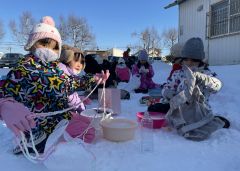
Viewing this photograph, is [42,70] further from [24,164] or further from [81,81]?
[24,164]

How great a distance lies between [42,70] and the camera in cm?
248

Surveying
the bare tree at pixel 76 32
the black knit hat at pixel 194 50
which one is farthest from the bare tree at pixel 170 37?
the black knit hat at pixel 194 50

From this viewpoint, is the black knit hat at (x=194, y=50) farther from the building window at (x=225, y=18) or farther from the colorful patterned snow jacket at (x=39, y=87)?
the building window at (x=225, y=18)

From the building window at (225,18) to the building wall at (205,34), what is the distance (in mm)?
237

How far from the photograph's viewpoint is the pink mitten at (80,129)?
8.86 feet

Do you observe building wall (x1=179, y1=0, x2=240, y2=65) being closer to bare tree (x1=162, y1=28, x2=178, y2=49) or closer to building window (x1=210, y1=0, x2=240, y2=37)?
building window (x1=210, y1=0, x2=240, y2=37)

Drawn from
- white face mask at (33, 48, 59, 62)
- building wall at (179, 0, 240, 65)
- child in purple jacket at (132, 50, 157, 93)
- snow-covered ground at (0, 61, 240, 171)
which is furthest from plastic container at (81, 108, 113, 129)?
building wall at (179, 0, 240, 65)

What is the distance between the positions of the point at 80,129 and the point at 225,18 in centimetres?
862

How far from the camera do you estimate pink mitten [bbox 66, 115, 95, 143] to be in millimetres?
2700

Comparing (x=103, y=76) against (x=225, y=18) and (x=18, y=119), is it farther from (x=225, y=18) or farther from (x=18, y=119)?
(x=225, y=18)

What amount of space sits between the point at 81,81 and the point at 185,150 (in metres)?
1.18

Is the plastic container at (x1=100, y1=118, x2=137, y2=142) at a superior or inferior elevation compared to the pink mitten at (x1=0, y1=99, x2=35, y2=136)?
inferior

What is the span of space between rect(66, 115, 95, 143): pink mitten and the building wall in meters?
7.49

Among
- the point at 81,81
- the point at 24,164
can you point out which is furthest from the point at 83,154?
the point at 81,81
